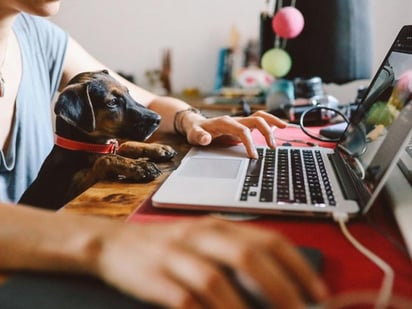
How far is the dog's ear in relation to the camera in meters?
1.07

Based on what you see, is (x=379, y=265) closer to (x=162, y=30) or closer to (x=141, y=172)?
(x=141, y=172)

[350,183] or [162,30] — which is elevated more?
[350,183]

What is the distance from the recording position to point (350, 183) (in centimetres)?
85

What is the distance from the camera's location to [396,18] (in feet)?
7.97

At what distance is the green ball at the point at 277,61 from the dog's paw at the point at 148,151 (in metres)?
0.78

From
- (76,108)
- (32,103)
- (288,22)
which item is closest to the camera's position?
(76,108)

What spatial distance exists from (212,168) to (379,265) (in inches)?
16.7

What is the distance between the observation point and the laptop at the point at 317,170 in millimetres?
753

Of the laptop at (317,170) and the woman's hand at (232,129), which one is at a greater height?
the laptop at (317,170)

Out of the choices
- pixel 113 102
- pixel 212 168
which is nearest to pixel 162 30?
pixel 113 102

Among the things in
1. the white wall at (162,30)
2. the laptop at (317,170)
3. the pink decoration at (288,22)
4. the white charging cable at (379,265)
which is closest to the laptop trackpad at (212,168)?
the laptop at (317,170)

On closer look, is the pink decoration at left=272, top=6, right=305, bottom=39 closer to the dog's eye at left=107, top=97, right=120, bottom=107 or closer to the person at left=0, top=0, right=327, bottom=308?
the dog's eye at left=107, top=97, right=120, bottom=107

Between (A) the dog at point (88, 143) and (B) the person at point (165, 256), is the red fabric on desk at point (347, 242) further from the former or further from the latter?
(A) the dog at point (88, 143)

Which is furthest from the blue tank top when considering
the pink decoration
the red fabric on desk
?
the pink decoration
